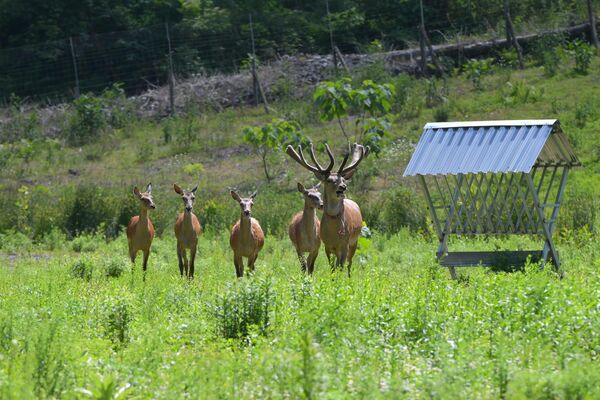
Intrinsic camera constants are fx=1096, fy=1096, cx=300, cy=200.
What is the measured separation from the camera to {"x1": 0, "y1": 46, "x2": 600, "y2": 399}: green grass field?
26.8ft

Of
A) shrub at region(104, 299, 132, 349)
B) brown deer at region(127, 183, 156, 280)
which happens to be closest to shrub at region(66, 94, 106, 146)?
brown deer at region(127, 183, 156, 280)

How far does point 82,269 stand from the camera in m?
15.6

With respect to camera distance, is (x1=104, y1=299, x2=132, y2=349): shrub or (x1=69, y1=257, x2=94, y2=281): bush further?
(x1=69, y1=257, x2=94, y2=281): bush

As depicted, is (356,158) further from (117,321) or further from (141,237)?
(117,321)

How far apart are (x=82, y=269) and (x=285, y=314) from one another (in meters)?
5.85

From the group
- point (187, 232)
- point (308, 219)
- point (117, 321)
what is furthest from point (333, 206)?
point (117, 321)

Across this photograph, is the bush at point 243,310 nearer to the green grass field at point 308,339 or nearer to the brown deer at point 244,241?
the green grass field at point 308,339

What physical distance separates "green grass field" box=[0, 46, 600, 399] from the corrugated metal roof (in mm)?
1413

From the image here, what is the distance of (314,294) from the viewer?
10648mm

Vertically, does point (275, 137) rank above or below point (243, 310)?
above

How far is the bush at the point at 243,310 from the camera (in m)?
10.4

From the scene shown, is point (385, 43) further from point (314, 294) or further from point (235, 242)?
point (314, 294)

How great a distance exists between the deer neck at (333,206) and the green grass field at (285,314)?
3.36 feet

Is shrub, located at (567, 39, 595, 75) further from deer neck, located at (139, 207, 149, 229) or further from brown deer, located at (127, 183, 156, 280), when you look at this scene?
A: deer neck, located at (139, 207, 149, 229)
